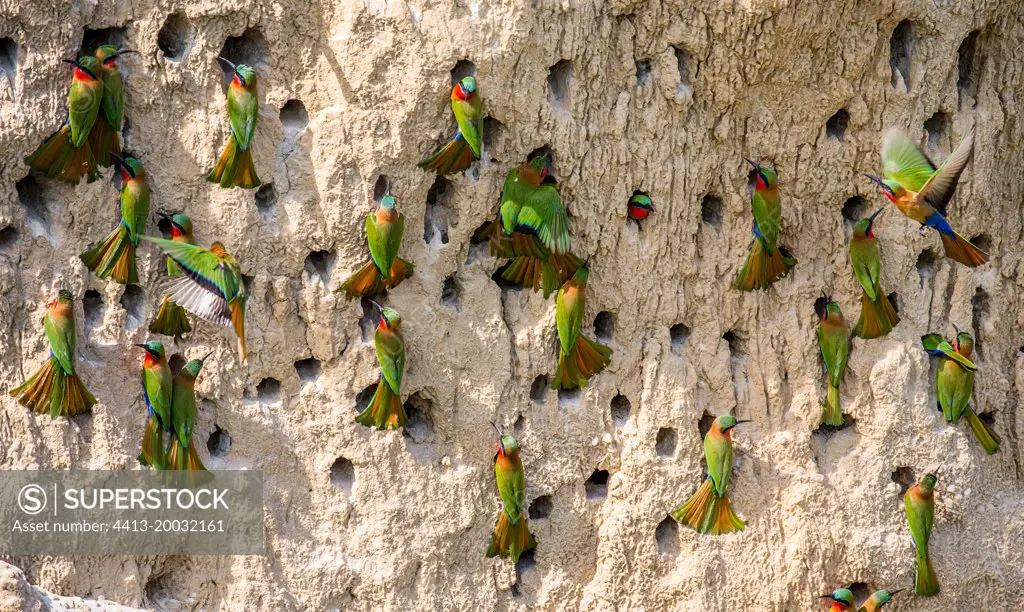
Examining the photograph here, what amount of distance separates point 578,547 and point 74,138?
1.95 m

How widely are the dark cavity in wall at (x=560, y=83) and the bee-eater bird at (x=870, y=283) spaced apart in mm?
993

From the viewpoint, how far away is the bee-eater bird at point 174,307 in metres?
4.08

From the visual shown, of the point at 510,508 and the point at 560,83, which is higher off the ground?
the point at 560,83

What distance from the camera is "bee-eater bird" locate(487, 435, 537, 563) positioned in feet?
14.2

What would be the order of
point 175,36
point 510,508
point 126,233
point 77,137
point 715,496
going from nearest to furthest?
point 77,137 < point 126,233 < point 175,36 < point 510,508 < point 715,496

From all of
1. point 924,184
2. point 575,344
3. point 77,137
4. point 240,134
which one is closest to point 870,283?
point 924,184

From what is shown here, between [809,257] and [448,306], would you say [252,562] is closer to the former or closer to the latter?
[448,306]

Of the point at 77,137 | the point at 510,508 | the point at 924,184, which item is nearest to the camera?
the point at 77,137

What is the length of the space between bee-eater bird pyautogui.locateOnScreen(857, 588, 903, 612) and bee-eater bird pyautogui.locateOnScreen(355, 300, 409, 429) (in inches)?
62.5

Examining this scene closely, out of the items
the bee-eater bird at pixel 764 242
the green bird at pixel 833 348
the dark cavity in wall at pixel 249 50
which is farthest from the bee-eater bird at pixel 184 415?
the green bird at pixel 833 348

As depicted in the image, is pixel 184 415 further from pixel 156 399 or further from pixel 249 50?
pixel 249 50

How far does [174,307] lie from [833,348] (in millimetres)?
2016

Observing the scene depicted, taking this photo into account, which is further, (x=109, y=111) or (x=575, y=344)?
(x=575, y=344)

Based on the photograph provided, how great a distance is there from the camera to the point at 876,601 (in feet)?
14.9
